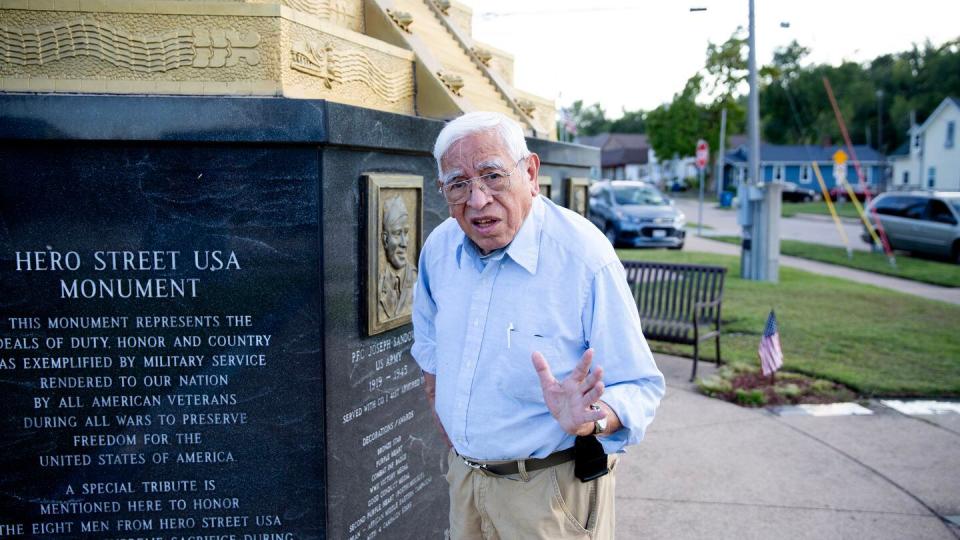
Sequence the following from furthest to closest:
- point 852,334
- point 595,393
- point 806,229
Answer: point 806,229
point 852,334
point 595,393

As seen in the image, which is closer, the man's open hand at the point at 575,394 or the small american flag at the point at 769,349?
the man's open hand at the point at 575,394

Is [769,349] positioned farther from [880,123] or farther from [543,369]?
[880,123]

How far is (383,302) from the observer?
3.37 metres

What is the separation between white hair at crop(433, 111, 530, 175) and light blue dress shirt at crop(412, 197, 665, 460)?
21 centimetres

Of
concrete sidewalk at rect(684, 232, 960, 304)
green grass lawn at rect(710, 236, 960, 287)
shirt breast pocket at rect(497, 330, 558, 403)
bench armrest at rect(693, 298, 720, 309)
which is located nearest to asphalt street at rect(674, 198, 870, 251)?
green grass lawn at rect(710, 236, 960, 287)

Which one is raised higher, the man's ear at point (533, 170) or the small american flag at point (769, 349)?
the man's ear at point (533, 170)

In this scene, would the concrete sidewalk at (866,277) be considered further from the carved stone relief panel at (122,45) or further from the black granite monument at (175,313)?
the carved stone relief panel at (122,45)

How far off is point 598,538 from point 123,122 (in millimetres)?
2126

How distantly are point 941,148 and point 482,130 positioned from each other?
189ft

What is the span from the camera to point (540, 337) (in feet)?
7.49

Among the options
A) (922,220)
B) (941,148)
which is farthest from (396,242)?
(941,148)

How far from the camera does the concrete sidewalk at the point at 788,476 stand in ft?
14.2

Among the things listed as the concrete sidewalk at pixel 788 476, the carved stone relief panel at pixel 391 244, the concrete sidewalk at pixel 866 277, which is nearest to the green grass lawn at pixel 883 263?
the concrete sidewalk at pixel 866 277

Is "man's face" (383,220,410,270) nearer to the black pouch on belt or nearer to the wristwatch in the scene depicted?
the black pouch on belt
